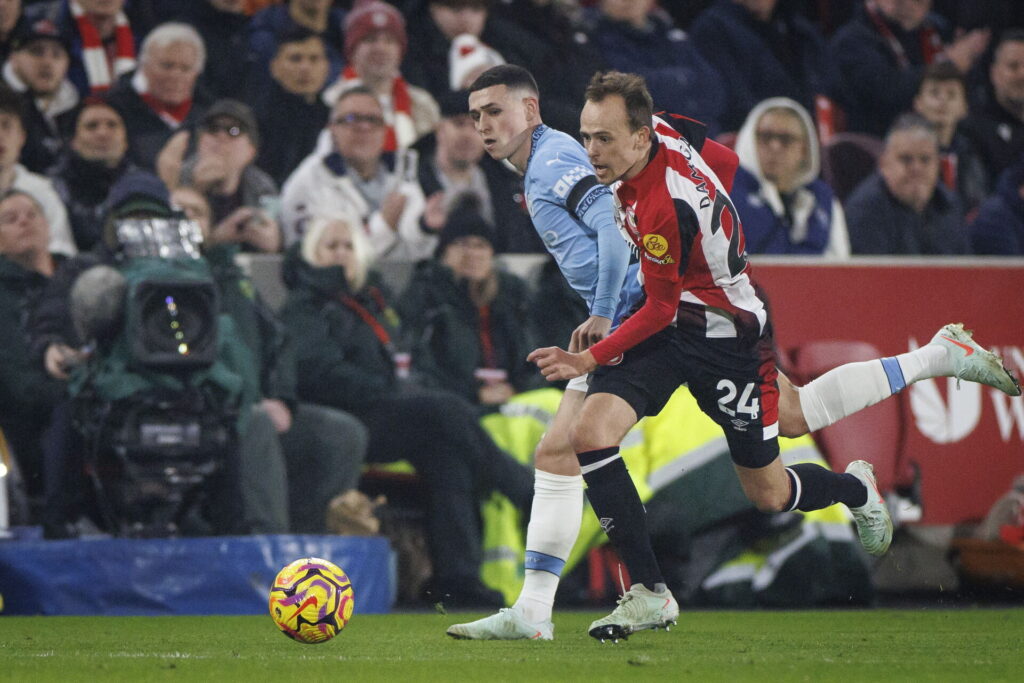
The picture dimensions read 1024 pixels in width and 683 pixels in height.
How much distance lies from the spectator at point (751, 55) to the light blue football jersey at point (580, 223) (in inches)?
241

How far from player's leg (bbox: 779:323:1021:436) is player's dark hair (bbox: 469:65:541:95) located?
157 cm

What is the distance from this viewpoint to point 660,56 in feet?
37.4

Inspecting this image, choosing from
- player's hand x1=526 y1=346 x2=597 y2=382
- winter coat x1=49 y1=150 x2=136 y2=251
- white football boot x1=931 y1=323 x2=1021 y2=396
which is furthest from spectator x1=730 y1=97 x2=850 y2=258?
player's hand x1=526 y1=346 x2=597 y2=382

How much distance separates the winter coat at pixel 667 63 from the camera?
1118cm

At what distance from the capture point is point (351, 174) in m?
9.78

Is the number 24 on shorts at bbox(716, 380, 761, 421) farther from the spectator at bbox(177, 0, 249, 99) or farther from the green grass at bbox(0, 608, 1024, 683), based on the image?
the spectator at bbox(177, 0, 249, 99)

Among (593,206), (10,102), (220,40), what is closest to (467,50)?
(220,40)

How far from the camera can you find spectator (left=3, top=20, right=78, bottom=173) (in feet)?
30.7

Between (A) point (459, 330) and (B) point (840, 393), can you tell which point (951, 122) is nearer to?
(A) point (459, 330)

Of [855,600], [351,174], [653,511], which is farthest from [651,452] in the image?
[351,174]

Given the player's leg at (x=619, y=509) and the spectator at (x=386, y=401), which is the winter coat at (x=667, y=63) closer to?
the spectator at (x=386, y=401)

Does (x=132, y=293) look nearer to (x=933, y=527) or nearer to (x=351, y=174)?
(x=351, y=174)

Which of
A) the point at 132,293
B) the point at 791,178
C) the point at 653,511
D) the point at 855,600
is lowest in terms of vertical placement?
the point at 855,600

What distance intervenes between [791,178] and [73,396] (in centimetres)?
502
